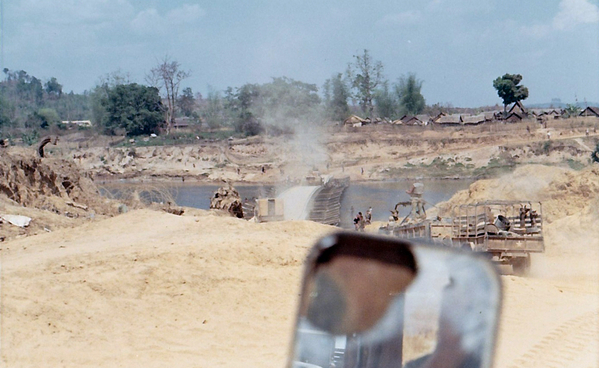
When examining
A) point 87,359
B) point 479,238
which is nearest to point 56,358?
point 87,359

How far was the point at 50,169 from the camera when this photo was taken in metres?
20.2

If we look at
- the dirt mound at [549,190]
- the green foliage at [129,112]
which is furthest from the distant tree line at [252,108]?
the dirt mound at [549,190]

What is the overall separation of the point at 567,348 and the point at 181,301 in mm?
4786

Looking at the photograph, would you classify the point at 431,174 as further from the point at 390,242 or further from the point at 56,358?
the point at 390,242

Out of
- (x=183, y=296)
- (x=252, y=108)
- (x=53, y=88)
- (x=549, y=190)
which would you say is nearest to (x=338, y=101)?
(x=252, y=108)

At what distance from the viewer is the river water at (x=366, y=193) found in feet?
108

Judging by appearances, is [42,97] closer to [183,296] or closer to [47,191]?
[47,191]

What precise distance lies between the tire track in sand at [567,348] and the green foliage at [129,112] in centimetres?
6260

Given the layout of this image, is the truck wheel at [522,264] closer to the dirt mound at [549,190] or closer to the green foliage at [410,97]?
the dirt mound at [549,190]

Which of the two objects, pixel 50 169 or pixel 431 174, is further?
pixel 431 174

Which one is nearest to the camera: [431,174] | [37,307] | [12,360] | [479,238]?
[12,360]

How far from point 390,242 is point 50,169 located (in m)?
19.3

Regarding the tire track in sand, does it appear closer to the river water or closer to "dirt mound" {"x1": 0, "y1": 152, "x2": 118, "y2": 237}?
"dirt mound" {"x1": 0, "y1": 152, "x2": 118, "y2": 237}

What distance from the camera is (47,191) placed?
19609 mm
